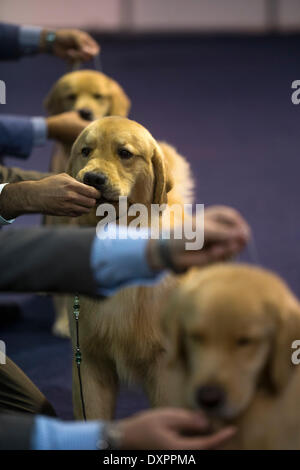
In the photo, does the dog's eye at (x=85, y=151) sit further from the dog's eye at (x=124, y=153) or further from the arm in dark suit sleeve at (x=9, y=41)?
the arm in dark suit sleeve at (x=9, y=41)

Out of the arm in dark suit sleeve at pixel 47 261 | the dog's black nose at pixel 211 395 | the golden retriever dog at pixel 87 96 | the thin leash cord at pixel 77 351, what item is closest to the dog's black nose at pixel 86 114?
the golden retriever dog at pixel 87 96

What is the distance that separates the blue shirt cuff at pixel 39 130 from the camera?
2.89 metres

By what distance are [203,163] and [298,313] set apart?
3.89 metres

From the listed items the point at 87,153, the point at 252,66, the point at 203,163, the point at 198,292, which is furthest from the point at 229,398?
the point at 252,66

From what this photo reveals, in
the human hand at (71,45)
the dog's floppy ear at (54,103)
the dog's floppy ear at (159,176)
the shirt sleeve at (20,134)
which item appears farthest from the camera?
the dog's floppy ear at (54,103)

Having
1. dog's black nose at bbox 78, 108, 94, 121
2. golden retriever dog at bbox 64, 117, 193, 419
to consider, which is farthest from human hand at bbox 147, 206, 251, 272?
dog's black nose at bbox 78, 108, 94, 121

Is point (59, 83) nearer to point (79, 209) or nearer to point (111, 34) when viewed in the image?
point (79, 209)

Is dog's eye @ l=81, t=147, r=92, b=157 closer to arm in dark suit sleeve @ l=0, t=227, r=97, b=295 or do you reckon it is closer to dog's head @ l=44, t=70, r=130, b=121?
arm in dark suit sleeve @ l=0, t=227, r=97, b=295

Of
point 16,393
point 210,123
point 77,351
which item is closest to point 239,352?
point 77,351

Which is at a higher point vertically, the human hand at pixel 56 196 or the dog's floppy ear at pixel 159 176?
the dog's floppy ear at pixel 159 176

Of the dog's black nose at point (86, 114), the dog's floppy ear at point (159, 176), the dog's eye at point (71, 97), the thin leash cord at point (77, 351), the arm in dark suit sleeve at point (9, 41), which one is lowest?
the thin leash cord at point (77, 351)

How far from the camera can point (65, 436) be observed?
1.22 m

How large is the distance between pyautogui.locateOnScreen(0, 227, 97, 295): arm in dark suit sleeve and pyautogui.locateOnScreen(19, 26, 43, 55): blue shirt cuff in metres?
2.18
